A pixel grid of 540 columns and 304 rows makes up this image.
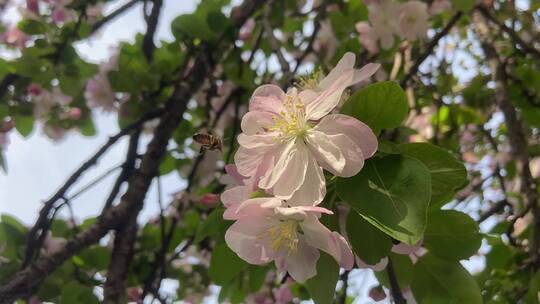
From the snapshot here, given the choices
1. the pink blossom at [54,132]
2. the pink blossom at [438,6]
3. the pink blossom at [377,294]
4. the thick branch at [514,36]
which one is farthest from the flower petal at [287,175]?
the pink blossom at [438,6]

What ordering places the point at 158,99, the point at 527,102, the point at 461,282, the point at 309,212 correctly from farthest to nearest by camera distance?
1. the point at 527,102
2. the point at 158,99
3. the point at 461,282
4. the point at 309,212

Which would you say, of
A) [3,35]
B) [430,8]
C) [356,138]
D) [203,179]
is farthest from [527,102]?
[3,35]

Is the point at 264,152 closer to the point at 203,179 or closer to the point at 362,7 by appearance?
the point at 203,179

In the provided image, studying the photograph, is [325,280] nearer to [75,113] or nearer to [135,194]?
[135,194]

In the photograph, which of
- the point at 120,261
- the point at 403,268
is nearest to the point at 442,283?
the point at 403,268

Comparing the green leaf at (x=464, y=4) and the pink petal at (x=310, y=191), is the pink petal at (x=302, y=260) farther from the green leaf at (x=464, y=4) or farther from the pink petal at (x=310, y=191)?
the green leaf at (x=464, y=4)
